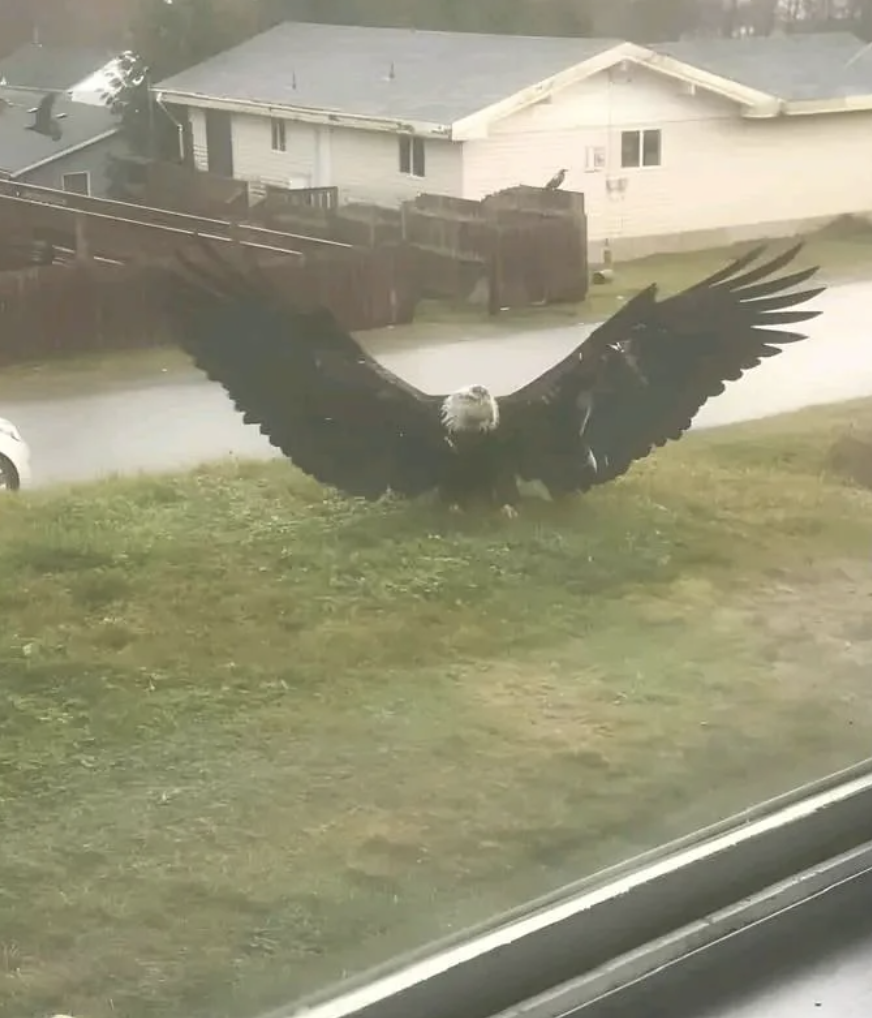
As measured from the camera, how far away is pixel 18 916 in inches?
23.7

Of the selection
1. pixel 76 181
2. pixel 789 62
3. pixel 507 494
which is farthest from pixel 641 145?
pixel 76 181

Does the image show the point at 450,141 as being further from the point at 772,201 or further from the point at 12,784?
the point at 12,784

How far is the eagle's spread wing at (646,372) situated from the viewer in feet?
2.98

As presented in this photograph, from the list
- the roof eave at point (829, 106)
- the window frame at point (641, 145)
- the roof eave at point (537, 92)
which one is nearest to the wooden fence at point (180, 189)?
the roof eave at point (537, 92)

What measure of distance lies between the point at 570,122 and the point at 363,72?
12 cm

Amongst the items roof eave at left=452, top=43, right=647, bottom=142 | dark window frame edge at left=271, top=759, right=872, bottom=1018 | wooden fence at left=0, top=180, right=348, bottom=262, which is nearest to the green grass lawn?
dark window frame edge at left=271, top=759, right=872, bottom=1018

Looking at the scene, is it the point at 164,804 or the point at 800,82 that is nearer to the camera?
the point at 164,804

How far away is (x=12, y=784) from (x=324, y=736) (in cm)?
15

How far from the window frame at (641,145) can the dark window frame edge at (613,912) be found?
351 mm

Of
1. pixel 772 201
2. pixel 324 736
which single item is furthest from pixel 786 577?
pixel 324 736

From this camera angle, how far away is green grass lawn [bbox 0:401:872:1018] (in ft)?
2.07

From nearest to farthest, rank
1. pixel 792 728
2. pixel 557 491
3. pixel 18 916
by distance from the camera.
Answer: pixel 18 916
pixel 792 728
pixel 557 491

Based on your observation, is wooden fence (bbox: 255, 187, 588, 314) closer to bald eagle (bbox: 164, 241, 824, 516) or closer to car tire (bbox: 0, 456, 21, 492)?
bald eagle (bbox: 164, 241, 824, 516)

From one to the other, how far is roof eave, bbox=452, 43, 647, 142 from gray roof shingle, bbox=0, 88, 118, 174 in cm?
19
